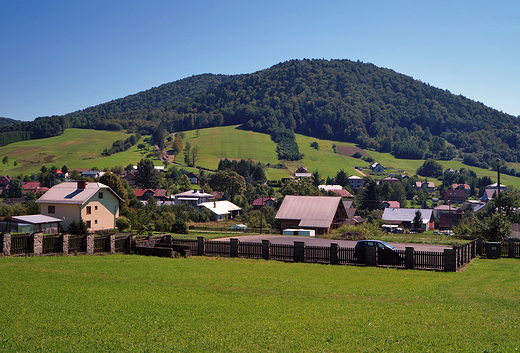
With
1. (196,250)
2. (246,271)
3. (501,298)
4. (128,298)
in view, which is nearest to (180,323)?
(128,298)

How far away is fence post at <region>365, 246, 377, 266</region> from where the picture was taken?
76.2 ft

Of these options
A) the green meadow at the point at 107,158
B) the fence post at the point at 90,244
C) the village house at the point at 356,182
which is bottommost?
the village house at the point at 356,182

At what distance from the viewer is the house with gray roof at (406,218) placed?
91938 mm

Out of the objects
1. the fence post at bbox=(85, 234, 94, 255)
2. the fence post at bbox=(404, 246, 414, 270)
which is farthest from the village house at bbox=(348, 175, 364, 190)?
the fence post at bbox=(85, 234, 94, 255)

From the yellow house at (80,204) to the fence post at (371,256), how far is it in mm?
36478

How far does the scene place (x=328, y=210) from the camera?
177 ft

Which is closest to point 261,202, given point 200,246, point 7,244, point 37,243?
point 200,246

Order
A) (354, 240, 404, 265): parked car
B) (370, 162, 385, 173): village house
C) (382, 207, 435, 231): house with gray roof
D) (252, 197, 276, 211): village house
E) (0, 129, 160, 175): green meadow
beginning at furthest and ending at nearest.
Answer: (370, 162, 385, 173): village house
(0, 129, 160, 175): green meadow
(252, 197, 276, 211): village house
(382, 207, 435, 231): house with gray roof
(354, 240, 404, 265): parked car

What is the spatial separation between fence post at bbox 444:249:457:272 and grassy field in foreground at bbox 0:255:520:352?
1.94 meters

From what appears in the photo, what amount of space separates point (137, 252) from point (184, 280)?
444 inches

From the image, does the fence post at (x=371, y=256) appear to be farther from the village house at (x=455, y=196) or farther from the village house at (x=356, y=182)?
the village house at (x=356, y=182)

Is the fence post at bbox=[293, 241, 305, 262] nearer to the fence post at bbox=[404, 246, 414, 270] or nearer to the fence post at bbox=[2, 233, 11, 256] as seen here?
the fence post at bbox=[404, 246, 414, 270]

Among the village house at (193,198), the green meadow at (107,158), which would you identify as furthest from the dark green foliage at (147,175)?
the village house at (193,198)

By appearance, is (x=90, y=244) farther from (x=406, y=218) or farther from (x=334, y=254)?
(x=406, y=218)
